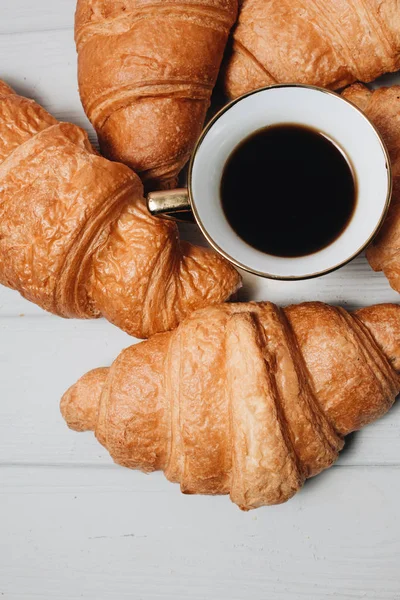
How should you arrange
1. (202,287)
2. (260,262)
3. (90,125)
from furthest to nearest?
1. (90,125)
2. (202,287)
3. (260,262)

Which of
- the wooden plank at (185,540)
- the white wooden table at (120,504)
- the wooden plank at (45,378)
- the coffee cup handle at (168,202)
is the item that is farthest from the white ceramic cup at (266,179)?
the wooden plank at (185,540)

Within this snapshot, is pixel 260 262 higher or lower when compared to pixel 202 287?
higher

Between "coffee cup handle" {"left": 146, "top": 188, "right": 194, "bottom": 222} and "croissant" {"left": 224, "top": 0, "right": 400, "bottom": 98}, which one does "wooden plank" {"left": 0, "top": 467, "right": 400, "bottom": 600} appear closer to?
"coffee cup handle" {"left": 146, "top": 188, "right": 194, "bottom": 222}

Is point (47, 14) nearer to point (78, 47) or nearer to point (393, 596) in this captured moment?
point (78, 47)

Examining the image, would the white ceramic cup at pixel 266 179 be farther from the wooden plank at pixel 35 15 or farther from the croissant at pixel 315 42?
the wooden plank at pixel 35 15

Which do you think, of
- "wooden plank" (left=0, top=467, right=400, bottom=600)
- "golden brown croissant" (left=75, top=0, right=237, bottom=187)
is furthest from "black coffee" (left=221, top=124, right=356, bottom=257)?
"wooden plank" (left=0, top=467, right=400, bottom=600)

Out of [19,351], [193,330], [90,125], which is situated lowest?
[19,351]

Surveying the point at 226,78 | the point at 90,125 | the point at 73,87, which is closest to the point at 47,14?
the point at 73,87
